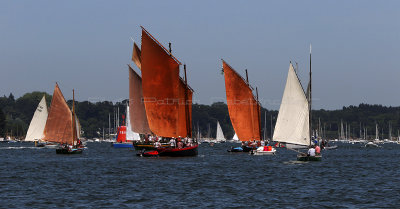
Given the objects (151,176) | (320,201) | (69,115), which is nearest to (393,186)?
(320,201)

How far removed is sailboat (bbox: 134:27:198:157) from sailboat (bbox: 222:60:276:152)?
50.4 ft

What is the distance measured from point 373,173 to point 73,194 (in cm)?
3470

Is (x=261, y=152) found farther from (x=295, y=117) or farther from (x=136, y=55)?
(x=136, y=55)

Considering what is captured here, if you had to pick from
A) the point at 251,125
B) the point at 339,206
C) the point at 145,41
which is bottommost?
the point at 339,206

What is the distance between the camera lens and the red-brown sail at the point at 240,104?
10638 cm

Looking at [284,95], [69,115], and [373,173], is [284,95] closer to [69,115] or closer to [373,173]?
[373,173]

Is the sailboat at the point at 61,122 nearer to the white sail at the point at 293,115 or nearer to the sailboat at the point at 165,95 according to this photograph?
the sailboat at the point at 165,95

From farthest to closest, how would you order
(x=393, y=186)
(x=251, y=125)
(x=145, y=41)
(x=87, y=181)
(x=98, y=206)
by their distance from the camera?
(x=251, y=125) < (x=145, y=41) < (x=87, y=181) < (x=393, y=186) < (x=98, y=206)

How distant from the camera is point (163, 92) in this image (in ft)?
295

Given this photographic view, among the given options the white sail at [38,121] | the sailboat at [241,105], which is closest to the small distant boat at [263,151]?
the sailboat at [241,105]

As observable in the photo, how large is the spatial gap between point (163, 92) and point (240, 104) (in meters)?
20.6

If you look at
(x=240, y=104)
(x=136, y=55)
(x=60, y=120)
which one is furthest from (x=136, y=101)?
(x=240, y=104)

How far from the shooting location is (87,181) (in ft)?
196

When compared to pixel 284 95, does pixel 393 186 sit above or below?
below
